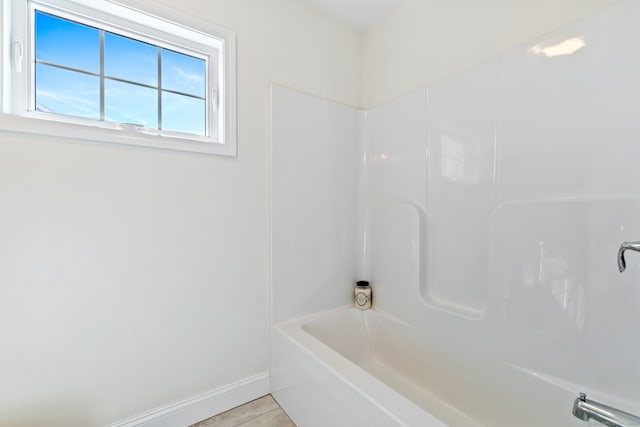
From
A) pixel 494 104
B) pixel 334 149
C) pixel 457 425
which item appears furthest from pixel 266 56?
pixel 457 425

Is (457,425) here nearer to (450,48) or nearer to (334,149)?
(334,149)

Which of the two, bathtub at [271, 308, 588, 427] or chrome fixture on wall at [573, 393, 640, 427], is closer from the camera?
chrome fixture on wall at [573, 393, 640, 427]

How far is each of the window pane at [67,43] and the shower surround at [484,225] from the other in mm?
882

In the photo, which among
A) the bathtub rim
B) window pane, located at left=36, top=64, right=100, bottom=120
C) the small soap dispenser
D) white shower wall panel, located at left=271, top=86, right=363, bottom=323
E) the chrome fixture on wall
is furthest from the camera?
the small soap dispenser

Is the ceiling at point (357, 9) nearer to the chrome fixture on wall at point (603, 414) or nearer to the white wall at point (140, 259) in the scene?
the white wall at point (140, 259)

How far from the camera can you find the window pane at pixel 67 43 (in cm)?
117

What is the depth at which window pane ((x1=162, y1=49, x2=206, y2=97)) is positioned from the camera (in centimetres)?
145

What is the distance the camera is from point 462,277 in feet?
4.75

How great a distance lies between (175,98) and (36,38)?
21.2 inches

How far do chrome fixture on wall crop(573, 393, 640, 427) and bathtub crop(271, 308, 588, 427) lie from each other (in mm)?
330

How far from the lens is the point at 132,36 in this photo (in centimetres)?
134

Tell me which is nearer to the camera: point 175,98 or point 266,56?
point 175,98

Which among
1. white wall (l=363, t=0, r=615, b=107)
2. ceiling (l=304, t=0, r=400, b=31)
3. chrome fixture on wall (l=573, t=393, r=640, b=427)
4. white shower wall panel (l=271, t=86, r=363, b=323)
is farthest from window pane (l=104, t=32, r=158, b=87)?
chrome fixture on wall (l=573, t=393, r=640, b=427)

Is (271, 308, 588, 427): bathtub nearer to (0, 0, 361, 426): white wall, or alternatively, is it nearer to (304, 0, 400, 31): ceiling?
(0, 0, 361, 426): white wall
